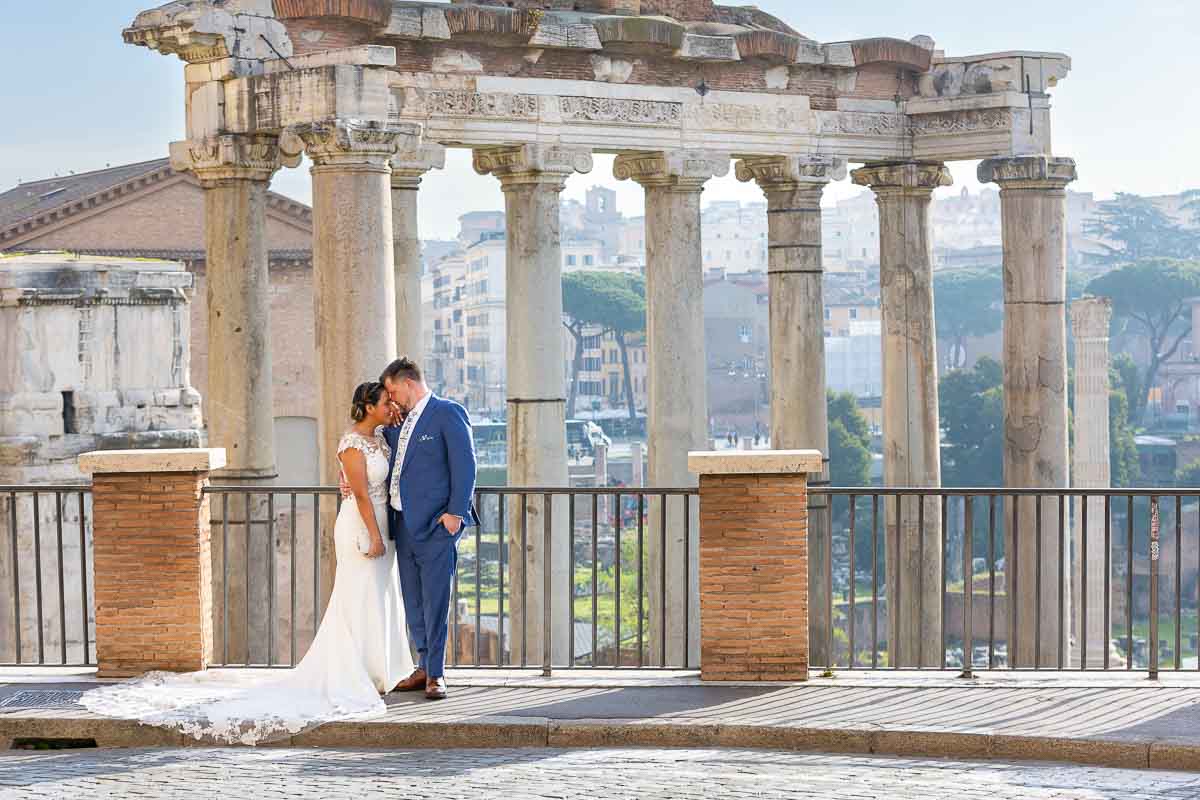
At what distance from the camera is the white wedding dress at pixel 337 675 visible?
10188 millimetres

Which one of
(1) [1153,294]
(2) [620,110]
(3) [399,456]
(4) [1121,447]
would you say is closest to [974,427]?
(4) [1121,447]

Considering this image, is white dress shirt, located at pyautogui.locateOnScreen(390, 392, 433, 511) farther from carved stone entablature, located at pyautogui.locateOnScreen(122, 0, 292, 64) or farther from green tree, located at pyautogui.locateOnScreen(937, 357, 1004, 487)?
green tree, located at pyautogui.locateOnScreen(937, 357, 1004, 487)

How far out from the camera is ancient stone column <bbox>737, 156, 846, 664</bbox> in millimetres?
19984

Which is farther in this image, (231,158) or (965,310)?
(965,310)

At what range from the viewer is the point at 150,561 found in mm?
11148

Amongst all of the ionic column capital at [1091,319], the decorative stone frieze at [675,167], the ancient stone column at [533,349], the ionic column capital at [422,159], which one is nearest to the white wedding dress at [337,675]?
the ionic column capital at [422,159]

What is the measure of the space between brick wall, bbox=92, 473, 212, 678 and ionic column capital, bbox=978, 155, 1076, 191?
10681mm

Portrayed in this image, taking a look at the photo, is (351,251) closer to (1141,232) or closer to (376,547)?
(376,547)

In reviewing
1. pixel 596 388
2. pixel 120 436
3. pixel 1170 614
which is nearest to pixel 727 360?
pixel 596 388

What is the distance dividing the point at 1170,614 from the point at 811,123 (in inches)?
2164

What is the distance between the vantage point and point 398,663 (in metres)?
10.8

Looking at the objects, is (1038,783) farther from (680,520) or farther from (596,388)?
→ (596,388)

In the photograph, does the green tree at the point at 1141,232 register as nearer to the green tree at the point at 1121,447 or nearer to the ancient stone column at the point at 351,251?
the green tree at the point at 1121,447

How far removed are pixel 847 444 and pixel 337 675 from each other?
76511 mm
